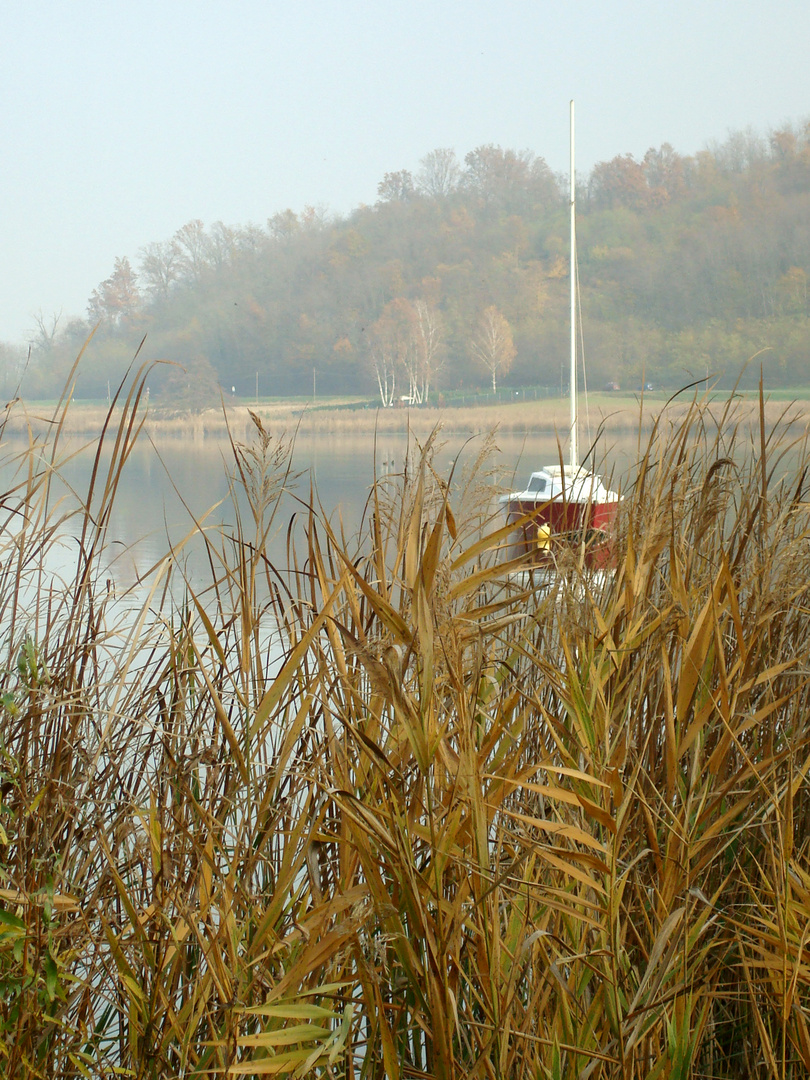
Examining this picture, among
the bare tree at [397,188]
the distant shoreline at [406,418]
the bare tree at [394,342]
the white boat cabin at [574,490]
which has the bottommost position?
the white boat cabin at [574,490]

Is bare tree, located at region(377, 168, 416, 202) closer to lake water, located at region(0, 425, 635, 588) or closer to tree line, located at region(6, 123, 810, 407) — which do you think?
tree line, located at region(6, 123, 810, 407)

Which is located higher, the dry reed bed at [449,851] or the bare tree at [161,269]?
the bare tree at [161,269]

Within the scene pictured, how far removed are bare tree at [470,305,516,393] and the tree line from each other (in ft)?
0.38

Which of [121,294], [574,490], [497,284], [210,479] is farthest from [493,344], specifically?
[574,490]

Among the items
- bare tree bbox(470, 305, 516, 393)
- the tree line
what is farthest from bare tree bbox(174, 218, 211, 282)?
bare tree bbox(470, 305, 516, 393)

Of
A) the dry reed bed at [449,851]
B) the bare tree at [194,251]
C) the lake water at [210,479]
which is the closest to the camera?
the dry reed bed at [449,851]

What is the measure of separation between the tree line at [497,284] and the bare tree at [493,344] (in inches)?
4.5

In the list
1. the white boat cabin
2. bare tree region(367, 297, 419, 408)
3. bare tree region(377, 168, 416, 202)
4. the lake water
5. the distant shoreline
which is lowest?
the lake water

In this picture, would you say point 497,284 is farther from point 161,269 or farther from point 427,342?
point 161,269

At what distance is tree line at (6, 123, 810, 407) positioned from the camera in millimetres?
30453

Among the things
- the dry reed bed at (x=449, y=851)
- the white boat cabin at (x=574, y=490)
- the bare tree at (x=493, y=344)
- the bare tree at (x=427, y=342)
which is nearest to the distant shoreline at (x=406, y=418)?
the white boat cabin at (x=574, y=490)

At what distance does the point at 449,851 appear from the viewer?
74 cm

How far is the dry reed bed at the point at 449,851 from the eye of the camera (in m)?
0.71

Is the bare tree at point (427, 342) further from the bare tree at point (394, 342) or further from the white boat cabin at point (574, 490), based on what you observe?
the white boat cabin at point (574, 490)
